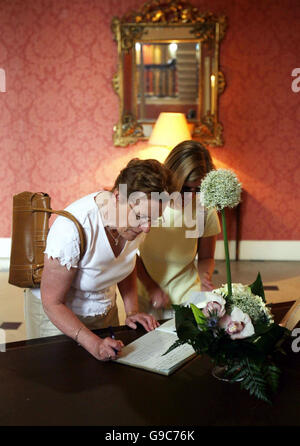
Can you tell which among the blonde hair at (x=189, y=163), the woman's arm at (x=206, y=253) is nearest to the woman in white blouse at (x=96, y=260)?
the blonde hair at (x=189, y=163)

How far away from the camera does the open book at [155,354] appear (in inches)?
57.7

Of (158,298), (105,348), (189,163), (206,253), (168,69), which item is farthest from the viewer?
(168,69)

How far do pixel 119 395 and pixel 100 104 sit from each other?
4764 millimetres

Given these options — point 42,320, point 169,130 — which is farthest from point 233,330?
point 169,130

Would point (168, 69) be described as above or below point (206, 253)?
above

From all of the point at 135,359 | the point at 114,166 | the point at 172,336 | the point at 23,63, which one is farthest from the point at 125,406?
the point at 23,63

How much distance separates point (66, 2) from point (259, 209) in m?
3.17

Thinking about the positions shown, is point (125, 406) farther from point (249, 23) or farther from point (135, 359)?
point (249, 23)

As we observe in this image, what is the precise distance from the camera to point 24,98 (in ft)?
18.6

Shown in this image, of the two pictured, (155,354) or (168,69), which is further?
(168,69)

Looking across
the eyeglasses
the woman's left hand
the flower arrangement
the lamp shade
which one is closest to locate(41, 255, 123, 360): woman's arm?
the woman's left hand

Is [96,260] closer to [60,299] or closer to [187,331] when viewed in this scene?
[60,299]

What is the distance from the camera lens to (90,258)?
68.7 inches

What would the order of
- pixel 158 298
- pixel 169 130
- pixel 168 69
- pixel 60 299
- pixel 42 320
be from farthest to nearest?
pixel 168 69
pixel 169 130
pixel 158 298
pixel 42 320
pixel 60 299
